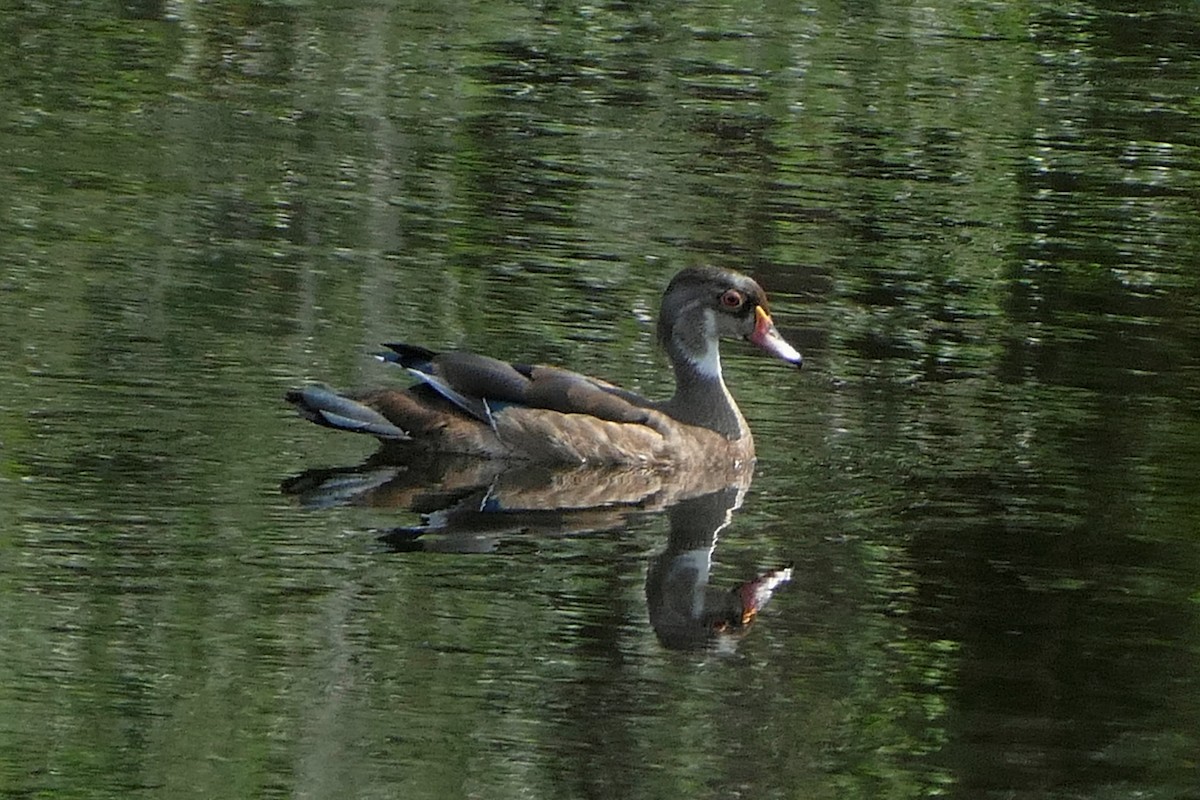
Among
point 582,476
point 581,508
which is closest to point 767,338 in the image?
point 582,476

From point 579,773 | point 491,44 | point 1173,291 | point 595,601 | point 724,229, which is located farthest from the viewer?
point 491,44

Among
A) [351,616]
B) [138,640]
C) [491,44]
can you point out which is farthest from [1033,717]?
[491,44]

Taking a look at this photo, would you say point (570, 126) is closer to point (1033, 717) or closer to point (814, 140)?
point (814, 140)

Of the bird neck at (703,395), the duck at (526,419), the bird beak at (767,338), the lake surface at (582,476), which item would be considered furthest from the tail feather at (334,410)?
the bird beak at (767,338)

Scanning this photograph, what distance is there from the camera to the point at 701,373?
40.0ft

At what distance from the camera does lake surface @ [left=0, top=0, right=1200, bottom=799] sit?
820 centimetres

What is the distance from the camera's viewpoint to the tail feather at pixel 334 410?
36.9 ft

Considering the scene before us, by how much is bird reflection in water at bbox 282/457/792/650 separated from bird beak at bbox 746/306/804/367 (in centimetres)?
80

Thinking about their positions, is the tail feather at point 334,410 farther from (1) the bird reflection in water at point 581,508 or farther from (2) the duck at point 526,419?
(1) the bird reflection in water at point 581,508

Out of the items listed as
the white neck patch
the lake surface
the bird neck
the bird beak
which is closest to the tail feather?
the lake surface

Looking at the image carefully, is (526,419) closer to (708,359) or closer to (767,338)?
(708,359)

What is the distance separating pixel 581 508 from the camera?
11.0 meters

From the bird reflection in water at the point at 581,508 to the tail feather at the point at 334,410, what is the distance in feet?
0.55

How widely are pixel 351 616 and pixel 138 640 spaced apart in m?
0.74
